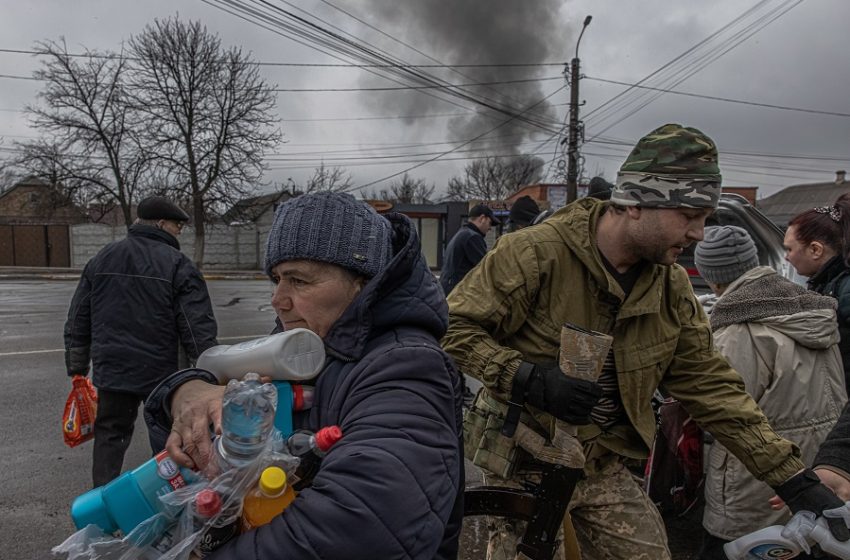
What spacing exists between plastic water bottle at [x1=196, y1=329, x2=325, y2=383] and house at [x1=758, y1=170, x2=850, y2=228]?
5556 cm

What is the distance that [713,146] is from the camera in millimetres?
2031

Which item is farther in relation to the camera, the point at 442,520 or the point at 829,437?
the point at 829,437

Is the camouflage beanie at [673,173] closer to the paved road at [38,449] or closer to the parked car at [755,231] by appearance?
the paved road at [38,449]

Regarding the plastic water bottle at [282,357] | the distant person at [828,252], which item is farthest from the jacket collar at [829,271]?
the plastic water bottle at [282,357]

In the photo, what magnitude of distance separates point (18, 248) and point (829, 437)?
34368 millimetres

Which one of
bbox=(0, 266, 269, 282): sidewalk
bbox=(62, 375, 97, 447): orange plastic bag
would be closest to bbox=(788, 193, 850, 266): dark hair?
bbox=(62, 375, 97, 447): orange plastic bag

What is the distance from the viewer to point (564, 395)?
175 cm

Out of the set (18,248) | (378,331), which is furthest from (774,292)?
(18,248)

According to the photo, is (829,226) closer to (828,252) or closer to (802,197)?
(828,252)

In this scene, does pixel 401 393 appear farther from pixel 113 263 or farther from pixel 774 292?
pixel 113 263

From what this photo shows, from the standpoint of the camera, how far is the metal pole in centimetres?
1891

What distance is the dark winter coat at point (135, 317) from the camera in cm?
346

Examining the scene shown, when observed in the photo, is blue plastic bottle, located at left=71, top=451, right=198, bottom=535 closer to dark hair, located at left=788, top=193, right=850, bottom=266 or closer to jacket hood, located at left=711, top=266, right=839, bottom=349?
jacket hood, located at left=711, top=266, right=839, bottom=349

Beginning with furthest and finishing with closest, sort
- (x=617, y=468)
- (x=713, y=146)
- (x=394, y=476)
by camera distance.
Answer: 1. (x=617, y=468)
2. (x=713, y=146)
3. (x=394, y=476)
